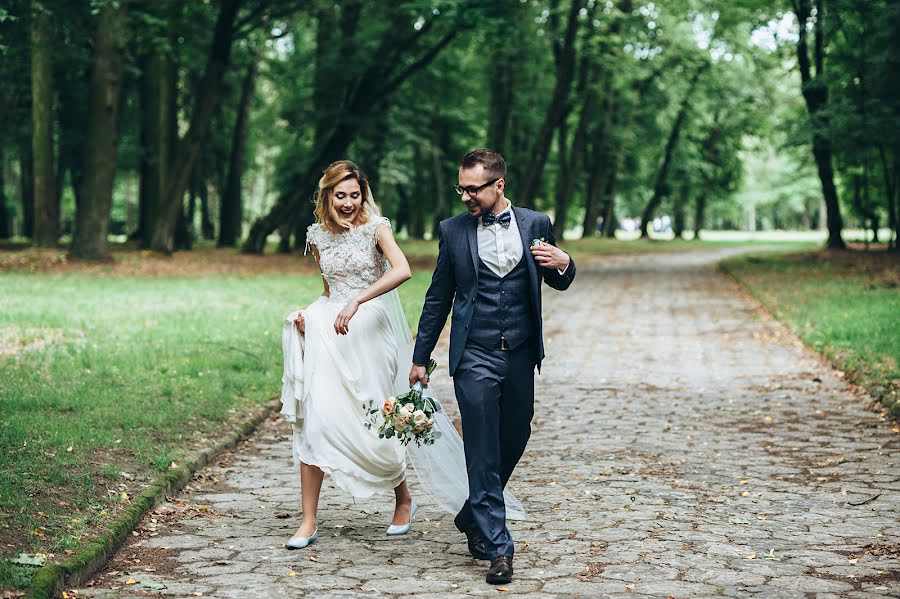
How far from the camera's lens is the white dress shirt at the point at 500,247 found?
18.1 feet

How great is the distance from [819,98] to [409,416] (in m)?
31.0

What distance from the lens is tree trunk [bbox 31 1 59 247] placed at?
96.4ft

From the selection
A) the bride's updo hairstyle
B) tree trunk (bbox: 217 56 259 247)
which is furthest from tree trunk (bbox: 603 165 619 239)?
the bride's updo hairstyle

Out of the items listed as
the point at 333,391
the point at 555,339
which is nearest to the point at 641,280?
the point at 555,339

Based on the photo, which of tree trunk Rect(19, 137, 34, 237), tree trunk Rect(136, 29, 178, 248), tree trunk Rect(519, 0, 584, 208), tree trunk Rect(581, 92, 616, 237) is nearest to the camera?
tree trunk Rect(519, 0, 584, 208)

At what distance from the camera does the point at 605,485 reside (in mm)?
7609

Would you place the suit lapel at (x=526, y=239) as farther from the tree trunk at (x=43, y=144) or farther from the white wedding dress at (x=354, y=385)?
the tree trunk at (x=43, y=144)

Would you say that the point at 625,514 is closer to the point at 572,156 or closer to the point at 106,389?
the point at 106,389

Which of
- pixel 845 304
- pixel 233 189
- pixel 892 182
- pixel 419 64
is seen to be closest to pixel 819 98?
pixel 892 182

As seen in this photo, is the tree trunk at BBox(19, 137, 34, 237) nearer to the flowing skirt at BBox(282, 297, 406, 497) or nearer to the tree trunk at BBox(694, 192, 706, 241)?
the flowing skirt at BBox(282, 297, 406, 497)

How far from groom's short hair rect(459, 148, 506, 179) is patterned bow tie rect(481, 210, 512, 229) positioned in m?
0.20

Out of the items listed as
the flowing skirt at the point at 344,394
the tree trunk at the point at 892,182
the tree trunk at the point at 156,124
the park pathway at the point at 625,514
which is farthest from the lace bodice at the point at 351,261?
the tree trunk at the point at 156,124

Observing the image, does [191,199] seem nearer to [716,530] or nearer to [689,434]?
[689,434]

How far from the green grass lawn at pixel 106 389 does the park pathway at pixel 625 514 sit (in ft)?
1.25
